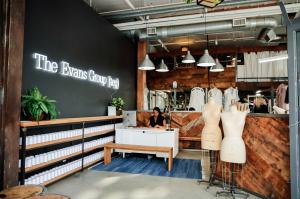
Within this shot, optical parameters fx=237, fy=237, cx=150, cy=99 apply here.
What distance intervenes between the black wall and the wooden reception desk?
3.69m

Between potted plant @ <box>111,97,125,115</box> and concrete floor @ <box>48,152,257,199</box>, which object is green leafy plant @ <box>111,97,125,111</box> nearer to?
potted plant @ <box>111,97,125,115</box>

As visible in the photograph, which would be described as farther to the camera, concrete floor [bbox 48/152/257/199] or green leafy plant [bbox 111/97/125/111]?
green leafy plant [bbox 111/97/125/111]

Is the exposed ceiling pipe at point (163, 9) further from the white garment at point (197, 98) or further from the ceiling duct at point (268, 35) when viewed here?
the white garment at point (197, 98)

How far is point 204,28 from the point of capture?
7191 millimetres

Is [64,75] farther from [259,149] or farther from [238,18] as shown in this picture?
[238,18]

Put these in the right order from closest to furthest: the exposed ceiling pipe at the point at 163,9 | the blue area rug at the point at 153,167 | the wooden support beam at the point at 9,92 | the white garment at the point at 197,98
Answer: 1. the wooden support beam at the point at 9,92
2. the blue area rug at the point at 153,167
3. the exposed ceiling pipe at the point at 163,9
4. the white garment at the point at 197,98

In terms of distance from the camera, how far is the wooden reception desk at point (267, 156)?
358 centimetres

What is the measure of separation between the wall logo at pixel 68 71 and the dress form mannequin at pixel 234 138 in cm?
336

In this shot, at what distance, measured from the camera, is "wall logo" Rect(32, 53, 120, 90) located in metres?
4.31

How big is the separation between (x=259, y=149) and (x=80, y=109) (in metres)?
3.90

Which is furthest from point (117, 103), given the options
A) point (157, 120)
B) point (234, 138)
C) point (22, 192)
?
point (22, 192)

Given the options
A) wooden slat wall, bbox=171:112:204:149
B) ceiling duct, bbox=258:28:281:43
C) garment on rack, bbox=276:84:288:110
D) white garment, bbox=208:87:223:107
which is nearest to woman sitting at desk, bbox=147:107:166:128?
wooden slat wall, bbox=171:112:204:149

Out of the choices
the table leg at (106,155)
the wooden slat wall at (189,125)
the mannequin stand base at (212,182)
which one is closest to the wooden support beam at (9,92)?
the table leg at (106,155)

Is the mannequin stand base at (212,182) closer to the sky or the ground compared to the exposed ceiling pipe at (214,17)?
closer to the ground
